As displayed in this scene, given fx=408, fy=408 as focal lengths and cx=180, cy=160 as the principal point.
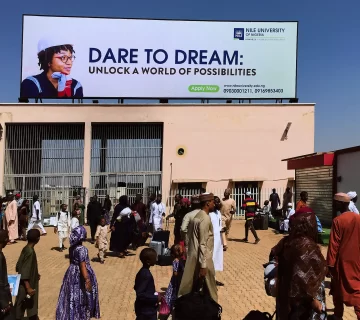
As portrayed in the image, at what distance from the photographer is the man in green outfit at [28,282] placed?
4504mm

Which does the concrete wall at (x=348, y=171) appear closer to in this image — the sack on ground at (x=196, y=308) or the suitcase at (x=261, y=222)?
the suitcase at (x=261, y=222)

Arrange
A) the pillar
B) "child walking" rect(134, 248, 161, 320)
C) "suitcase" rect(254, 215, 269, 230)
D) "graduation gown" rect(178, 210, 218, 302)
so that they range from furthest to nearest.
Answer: the pillar
"suitcase" rect(254, 215, 269, 230)
"graduation gown" rect(178, 210, 218, 302)
"child walking" rect(134, 248, 161, 320)

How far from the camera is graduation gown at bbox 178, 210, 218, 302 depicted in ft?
17.2

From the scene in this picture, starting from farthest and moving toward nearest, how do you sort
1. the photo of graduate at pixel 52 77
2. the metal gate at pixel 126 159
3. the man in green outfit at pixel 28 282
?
the photo of graduate at pixel 52 77, the metal gate at pixel 126 159, the man in green outfit at pixel 28 282

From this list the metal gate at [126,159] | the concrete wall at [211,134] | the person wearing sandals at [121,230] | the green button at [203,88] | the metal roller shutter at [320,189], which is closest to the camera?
the person wearing sandals at [121,230]

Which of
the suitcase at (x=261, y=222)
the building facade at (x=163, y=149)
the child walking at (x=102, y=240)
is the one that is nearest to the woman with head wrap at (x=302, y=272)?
the child walking at (x=102, y=240)

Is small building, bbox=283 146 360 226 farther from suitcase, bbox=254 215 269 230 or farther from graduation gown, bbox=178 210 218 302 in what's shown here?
graduation gown, bbox=178 210 218 302

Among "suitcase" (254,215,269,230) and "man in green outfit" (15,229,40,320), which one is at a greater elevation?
"man in green outfit" (15,229,40,320)

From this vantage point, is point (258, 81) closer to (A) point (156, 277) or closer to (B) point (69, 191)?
(B) point (69, 191)

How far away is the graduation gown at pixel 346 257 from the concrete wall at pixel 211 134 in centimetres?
1685

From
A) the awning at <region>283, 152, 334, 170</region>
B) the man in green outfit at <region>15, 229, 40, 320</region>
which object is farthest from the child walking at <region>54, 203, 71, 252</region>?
the awning at <region>283, 152, 334, 170</region>

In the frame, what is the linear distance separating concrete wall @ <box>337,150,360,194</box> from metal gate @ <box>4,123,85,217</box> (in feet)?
41.4

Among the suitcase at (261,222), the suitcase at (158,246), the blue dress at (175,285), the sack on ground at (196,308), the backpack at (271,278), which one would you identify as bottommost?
the suitcase at (261,222)

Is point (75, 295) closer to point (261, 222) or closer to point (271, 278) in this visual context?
point (271, 278)
